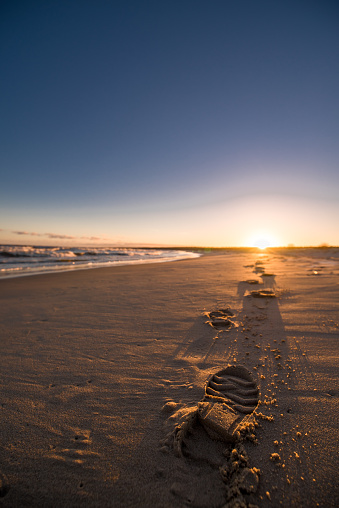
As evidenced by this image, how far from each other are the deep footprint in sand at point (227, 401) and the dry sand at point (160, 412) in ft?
0.20

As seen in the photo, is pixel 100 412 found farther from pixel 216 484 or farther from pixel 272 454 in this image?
pixel 272 454

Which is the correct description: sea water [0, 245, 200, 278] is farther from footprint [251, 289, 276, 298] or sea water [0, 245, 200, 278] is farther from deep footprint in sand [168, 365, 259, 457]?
deep footprint in sand [168, 365, 259, 457]

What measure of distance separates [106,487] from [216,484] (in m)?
0.61

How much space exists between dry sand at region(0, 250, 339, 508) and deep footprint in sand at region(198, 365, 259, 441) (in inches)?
2.4

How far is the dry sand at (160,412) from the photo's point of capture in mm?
1202

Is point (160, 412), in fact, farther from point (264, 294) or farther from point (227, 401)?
point (264, 294)

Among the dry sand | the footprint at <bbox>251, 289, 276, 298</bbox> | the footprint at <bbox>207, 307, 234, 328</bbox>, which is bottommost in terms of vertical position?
the dry sand

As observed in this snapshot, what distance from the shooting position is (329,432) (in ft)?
4.89

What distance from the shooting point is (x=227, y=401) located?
1812mm

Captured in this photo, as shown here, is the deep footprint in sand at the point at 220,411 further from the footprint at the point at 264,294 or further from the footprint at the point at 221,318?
the footprint at the point at 264,294

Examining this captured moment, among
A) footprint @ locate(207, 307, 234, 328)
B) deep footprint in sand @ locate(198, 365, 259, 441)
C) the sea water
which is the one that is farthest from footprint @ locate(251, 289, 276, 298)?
the sea water

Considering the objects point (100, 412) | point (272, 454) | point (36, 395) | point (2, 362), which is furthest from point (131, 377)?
point (2, 362)

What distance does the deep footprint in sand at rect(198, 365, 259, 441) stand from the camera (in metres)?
1.51

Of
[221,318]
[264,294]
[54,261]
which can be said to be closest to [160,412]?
[221,318]
